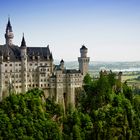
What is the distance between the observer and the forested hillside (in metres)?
84.9

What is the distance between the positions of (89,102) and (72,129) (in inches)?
527

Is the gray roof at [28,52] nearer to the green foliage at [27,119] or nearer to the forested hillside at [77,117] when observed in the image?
the forested hillside at [77,117]

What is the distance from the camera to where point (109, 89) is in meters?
99.7

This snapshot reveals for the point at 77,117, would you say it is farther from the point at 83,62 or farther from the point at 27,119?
the point at 83,62

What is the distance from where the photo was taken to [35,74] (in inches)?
3917

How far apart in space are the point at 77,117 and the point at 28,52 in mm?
22248

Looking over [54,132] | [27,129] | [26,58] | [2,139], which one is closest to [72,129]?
[54,132]

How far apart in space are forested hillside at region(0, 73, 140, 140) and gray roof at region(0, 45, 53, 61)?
32.9ft

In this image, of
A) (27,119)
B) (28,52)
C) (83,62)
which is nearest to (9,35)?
(28,52)

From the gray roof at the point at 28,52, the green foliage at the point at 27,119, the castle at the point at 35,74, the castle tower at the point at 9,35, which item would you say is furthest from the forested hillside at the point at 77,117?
the castle tower at the point at 9,35

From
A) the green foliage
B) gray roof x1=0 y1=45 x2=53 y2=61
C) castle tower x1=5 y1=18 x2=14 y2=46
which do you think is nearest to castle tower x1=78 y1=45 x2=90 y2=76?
gray roof x1=0 y1=45 x2=53 y2=61

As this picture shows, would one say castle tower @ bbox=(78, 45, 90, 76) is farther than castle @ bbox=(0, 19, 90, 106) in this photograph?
Yes

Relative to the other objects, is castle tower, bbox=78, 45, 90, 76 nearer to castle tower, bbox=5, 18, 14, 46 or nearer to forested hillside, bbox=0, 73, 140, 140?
forested hillside, bbox=0, 73, 140, 140

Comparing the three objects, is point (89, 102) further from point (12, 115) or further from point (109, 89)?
point (12, 115)
